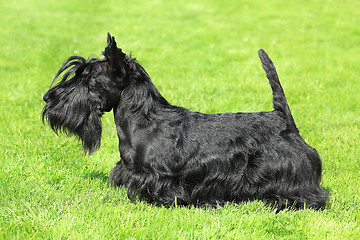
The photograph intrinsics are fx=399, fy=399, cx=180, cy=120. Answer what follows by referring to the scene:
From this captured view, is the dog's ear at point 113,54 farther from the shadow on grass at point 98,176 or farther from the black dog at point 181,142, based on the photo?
the shadow on grass at point 98,176

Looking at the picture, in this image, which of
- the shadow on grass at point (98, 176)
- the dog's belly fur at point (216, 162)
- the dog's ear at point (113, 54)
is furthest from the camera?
the shadow on grass at point (98, 176)

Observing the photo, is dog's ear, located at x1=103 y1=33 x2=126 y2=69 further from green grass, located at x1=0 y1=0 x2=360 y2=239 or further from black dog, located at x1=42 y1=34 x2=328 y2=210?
green grass, located at x1=0 y1=0 x2=360 y2=239

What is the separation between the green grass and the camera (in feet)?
10.8

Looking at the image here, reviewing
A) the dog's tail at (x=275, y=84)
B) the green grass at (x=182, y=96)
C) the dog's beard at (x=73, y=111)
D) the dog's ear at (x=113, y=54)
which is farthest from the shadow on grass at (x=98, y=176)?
the dog's tail at (x=275, y=84)

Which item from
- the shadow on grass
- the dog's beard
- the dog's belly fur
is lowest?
the shadow on grass

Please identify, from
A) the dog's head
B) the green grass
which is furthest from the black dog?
the green grass

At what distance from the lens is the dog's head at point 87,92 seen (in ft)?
11.3

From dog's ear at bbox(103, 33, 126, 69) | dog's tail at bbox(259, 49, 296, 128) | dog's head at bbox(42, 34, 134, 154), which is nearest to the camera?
dog's ear at bbox(103, 33, 126, 69)

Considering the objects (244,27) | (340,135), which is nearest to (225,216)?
(340,135)

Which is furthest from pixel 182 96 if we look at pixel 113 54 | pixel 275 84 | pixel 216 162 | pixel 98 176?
pixel 113 54

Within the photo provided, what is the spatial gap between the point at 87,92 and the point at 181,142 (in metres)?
0.95

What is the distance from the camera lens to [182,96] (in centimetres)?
690

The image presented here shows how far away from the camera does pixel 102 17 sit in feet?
50.7

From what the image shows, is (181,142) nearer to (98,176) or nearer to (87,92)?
(87,92)
